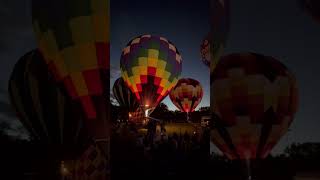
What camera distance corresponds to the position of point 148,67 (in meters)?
5.98

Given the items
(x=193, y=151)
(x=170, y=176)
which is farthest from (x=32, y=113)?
(x=193, y=151)

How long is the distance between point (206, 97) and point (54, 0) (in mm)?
4134

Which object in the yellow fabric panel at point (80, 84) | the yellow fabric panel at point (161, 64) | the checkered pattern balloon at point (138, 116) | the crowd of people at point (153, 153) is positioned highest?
the yellow fabric panel at point (161, 64)

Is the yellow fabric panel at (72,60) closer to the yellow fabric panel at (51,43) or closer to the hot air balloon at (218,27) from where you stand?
the yellow fabric panel at (51,43)

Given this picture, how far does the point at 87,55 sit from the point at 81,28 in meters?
0.20

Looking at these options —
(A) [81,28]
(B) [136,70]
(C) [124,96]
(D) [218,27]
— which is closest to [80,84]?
(A) [81,28]

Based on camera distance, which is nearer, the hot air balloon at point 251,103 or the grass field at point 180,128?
the hot air balloon at point 251,103

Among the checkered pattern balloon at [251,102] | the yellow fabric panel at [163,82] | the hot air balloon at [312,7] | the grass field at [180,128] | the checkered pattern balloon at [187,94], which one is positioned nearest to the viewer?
the hot air balloon at [312,7]

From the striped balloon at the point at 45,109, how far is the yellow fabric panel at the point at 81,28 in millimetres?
345

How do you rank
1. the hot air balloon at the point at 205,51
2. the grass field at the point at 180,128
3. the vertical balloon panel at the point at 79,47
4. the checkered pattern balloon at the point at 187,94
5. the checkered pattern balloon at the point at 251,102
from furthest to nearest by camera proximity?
1. the checkered pattern balloon at the point at 187,94
2. the hot air balloon at the point at 205,51
3. the grass field at the point at 180,128
4. the checkered pattern balloon at the point at 251,102
5. the vertical balloon panel at the point at 79,47

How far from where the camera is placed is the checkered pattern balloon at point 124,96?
680 cm

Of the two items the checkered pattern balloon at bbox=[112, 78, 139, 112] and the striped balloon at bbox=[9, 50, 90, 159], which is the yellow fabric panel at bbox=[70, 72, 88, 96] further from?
the checkered pattern balloon at bbox=[112, 78, 139, 112]

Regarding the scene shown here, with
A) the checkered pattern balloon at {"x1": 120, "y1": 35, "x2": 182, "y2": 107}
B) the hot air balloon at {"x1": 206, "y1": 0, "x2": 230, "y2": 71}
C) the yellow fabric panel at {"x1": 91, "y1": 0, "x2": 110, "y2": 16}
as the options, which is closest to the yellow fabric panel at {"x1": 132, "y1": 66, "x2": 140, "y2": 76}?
the checkered pattern balloon at {"x1": 120, "y1": 35, "x2": 182, "y2": 107}

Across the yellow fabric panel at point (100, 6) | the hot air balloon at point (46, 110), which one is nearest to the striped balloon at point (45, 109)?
the hot air balloon at point (46, 110)
